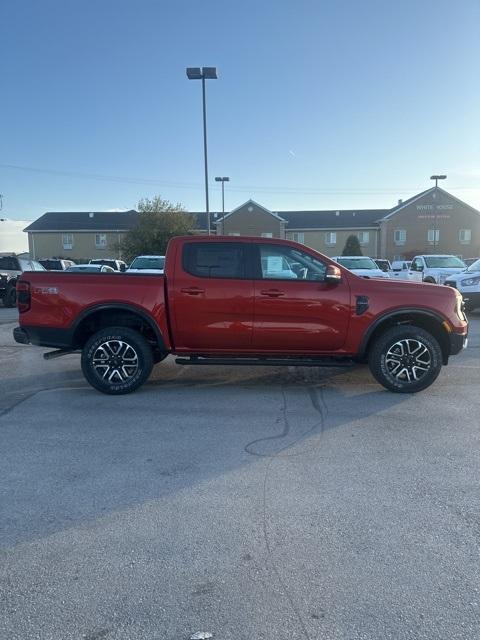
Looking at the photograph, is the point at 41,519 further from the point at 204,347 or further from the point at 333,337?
the point at 333,337

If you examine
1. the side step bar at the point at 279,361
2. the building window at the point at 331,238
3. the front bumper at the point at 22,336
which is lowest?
the side step bar at the point at 279,361

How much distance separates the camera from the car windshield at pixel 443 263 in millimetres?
18666

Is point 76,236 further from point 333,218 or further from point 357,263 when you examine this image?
point 357,263

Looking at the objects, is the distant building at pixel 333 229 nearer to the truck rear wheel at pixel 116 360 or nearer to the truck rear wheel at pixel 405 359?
the truck rear wheel at pixel 116 360

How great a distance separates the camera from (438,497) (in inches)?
137

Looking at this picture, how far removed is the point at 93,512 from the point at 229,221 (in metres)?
50.8

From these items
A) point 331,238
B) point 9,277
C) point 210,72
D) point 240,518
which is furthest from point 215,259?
point 331,238

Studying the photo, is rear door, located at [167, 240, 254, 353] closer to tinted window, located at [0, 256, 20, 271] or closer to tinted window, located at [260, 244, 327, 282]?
tinted window, located at [260, 244, 327, 282]

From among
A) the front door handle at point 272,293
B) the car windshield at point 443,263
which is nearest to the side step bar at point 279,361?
the front door handle at point 272,293

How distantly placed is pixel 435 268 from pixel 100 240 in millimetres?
44065

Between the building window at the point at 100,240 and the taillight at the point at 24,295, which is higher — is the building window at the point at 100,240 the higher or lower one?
the higher one

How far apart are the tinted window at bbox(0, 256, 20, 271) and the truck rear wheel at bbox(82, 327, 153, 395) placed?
1395cm

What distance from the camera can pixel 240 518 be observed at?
10.6 ft

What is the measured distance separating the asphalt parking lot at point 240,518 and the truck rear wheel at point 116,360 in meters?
0.29
